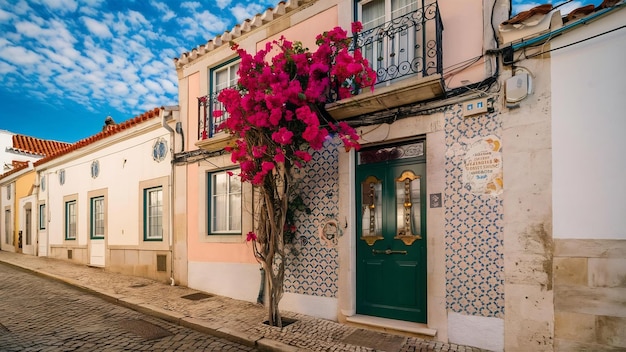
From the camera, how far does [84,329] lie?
4.96 m

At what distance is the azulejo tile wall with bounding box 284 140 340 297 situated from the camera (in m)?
5.38

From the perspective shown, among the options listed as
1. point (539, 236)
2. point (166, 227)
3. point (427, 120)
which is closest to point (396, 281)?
point (539, 236)

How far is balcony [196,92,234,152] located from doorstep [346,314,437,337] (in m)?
3.86

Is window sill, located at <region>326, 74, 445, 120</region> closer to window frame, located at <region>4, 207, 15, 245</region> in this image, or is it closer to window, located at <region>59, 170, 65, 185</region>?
window, located at <region>59, 170, 65, 185</region>

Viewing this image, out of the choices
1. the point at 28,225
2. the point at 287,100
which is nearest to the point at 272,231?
the point at 287,100

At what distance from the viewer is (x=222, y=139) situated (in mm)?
6387

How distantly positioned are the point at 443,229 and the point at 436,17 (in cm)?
261

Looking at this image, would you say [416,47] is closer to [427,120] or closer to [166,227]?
[427,120]

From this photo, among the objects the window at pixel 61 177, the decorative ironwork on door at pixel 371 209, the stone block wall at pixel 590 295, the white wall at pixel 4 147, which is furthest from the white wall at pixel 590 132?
the white wall at pixel 4 147

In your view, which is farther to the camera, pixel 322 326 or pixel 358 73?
pixel 322 326

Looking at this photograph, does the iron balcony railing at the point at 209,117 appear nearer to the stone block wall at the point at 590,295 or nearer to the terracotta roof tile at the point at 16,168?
the stone block wall at the point at 590,295

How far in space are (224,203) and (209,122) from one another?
5.40 ft

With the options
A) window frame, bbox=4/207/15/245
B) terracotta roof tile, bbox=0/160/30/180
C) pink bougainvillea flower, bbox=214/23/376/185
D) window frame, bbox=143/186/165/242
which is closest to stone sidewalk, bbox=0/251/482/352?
window frame, bbox=143/186/165/242

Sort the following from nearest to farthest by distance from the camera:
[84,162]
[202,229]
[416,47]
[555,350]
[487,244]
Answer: [555,350] → [487,244] → [416,47] → [202,229] → [84,162]
